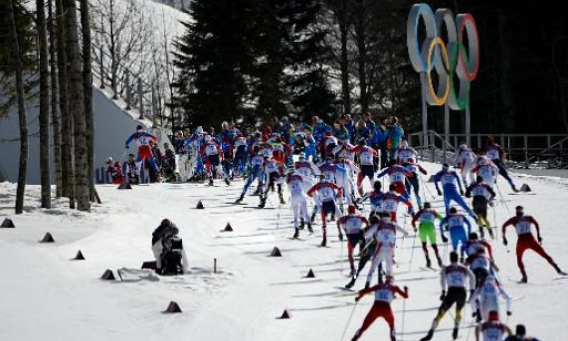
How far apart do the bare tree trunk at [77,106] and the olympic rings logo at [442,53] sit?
15.0 meters

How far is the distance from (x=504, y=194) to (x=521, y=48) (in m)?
25.9

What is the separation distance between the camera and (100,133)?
5422 centimetres

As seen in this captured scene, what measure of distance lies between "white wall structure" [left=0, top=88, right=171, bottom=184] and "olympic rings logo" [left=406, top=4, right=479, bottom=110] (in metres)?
15.9

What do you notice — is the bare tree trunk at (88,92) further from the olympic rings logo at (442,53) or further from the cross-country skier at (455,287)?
the cross-country skier at (455,287)

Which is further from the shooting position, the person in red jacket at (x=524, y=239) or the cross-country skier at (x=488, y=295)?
the person in red jacket at (x=524, y=239)

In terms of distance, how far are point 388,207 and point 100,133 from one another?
104 ft

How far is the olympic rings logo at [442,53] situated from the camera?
135 feet

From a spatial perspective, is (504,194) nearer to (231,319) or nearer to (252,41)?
(231,319)

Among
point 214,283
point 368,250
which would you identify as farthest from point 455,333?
point 214,283

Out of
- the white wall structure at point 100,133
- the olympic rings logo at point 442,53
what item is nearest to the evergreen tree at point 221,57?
the white wall structure at point 100,133

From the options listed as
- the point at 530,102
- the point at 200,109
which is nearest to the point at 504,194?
the point at 530,102

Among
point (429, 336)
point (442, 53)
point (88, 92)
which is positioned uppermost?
point (442, 53)

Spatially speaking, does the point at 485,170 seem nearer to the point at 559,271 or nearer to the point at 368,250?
the point at 559,271

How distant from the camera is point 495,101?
6366cm
